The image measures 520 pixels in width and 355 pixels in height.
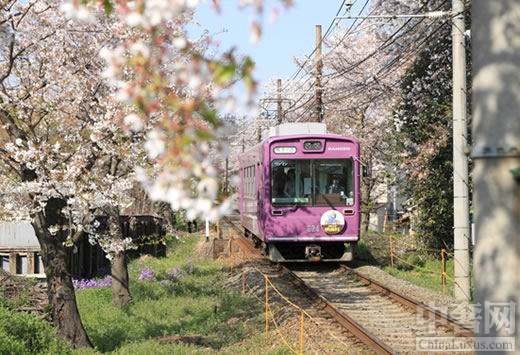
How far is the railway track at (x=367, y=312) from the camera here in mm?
9487

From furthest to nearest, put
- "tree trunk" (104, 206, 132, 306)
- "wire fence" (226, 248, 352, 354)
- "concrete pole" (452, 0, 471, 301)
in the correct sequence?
1. "tree trunk" (104, 206, 132, 306)
2. "concrete pole" (452, 0, 471, 301)
3. "wire fence" (226, 248, 352, 354)

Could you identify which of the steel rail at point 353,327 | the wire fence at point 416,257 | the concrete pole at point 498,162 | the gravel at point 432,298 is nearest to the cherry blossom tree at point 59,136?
the steel rail at point 353,327

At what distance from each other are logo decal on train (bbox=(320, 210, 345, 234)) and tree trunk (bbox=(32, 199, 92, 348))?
8037 millimetres

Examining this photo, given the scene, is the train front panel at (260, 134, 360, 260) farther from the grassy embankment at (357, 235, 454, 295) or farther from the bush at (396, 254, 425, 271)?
the bush at (396, 254, 425, 271)

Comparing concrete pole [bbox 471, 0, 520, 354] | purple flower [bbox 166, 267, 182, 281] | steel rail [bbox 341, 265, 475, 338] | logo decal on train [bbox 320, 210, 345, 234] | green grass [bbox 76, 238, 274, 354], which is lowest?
green grass [bbox 76, 238, 274, 354]

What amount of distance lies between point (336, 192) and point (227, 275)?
375 centimetres

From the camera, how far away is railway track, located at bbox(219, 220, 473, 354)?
9.49 m

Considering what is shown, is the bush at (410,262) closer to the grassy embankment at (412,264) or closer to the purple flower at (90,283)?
the grassy embankment at (412,264)

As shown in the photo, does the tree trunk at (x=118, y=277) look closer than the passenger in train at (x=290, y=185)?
Yes

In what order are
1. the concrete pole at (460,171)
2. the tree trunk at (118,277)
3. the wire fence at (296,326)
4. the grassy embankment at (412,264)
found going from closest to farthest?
the wire fence at (296,326) → the concrete pole at (460,171) → the tree trunk at (118,277) → the grassy embankment at (412,264)

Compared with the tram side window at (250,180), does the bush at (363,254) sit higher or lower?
lower

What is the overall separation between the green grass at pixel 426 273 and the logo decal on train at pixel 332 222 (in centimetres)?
192


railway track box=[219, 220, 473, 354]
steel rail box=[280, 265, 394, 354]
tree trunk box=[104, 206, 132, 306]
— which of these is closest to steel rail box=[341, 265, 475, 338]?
railway track box=[219, 220, 473, 354]

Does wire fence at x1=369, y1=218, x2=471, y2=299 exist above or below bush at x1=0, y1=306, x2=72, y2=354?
above
